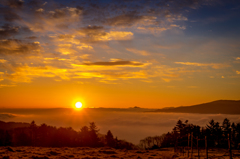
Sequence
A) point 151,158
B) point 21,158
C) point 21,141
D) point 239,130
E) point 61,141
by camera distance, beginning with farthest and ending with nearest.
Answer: point 239,130
point 21,141
point 61,141
point 151,158
point 21,158

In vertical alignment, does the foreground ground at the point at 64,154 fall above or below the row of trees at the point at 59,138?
above

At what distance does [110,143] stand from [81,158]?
5429 centimetres

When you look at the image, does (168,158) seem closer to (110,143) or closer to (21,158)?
(21,158)

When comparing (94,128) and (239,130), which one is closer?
(94,128)

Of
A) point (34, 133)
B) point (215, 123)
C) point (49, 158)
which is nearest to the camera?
point (49, 158)

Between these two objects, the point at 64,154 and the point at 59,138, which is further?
the point at 59,138

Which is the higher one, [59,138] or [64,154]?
[64,154]

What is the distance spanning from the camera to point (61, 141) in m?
69.7

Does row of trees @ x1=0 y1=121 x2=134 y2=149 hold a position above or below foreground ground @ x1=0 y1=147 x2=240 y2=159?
below

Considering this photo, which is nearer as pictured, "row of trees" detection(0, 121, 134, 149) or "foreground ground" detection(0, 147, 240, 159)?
"foreground ground" detection(0, 147, 240, 159)

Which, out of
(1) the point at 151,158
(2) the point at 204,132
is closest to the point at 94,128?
(2) the point at 204,132

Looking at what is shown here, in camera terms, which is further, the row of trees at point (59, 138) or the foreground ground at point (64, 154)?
the row of trees at point (59, 138)

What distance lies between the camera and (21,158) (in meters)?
23.0

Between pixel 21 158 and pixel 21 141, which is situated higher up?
pixel 21 158
